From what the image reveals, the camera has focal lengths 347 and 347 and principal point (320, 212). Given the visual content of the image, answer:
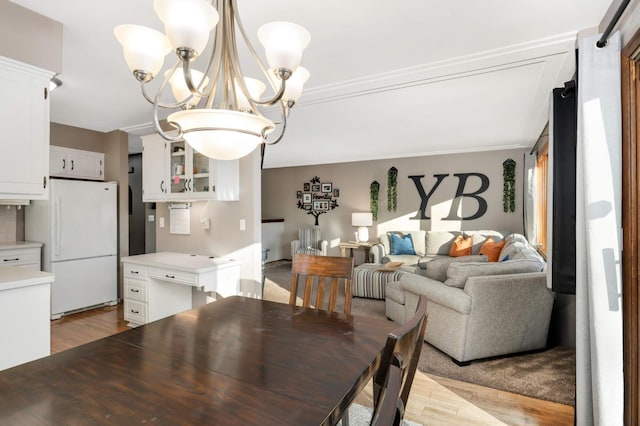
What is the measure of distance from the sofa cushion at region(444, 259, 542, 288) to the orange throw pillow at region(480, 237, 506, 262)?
2.15 metres

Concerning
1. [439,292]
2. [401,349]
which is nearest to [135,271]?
[439,292]

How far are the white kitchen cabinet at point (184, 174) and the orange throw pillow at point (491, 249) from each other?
385 centimetres

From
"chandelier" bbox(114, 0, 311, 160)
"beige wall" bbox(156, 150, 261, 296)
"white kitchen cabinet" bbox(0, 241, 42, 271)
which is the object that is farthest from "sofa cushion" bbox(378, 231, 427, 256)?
"chandelier" bbox(114, 0, 311, 160)

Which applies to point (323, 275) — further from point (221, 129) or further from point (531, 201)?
point (531, 201)

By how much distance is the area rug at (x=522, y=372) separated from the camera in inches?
95.0

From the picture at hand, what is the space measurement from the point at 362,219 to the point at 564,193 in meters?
5.03

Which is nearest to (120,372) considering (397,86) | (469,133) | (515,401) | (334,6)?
(334,6)

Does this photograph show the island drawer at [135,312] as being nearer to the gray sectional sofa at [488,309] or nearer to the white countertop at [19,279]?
the white countertop at [19,279]

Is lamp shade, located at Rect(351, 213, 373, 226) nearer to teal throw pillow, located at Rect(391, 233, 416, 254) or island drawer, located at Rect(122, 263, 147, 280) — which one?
teal throw pillow, located at Rect(391, 233, 416, 254)

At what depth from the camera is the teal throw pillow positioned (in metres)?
6.29

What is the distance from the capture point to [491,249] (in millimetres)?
5254

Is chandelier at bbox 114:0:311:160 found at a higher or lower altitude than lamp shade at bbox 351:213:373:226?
higher

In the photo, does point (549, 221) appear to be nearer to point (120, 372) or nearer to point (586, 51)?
point (586, 51)

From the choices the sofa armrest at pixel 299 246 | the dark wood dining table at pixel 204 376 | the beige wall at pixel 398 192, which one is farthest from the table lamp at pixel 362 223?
the dark wood dining table at pixel 204 376
